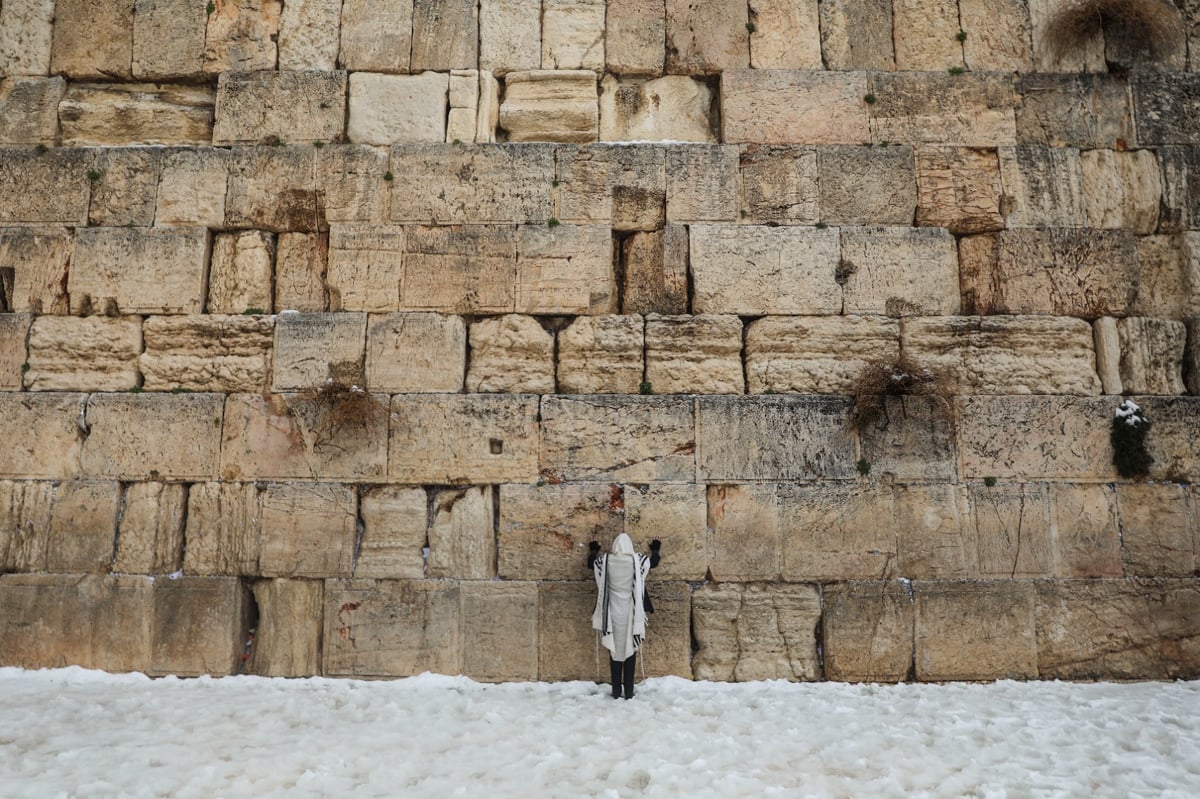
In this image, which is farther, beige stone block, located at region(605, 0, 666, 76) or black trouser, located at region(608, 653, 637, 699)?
→ beige stone block, located at region(605, 0, 666, 76)

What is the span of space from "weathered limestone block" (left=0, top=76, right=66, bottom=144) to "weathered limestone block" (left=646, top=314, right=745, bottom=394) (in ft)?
19.1

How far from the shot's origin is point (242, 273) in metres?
6.40

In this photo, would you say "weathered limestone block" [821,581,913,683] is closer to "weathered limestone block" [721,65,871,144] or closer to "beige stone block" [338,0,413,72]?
"weathered limestone block" [721,65,871,144]

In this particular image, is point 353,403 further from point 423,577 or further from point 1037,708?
point 1037,708

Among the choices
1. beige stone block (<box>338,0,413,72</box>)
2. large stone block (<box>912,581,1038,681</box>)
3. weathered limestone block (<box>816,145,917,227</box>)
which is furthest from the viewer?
beige stone block (<box>338,0,413,72</box>)

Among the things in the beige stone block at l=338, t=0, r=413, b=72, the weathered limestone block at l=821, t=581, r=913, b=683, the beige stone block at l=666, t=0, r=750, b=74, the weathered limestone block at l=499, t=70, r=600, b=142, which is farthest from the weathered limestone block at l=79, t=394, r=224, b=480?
the weathered limestone block at l=821, t=581, r=913, b=683

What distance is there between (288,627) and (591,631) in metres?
2.46

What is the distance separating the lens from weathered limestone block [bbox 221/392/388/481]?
6047 millimetres

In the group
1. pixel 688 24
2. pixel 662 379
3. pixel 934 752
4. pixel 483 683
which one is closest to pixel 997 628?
pixel 934 752

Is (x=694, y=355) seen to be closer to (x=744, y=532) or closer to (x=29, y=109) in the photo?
(x=744, y=532)

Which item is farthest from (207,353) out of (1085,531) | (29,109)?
(1085,531)

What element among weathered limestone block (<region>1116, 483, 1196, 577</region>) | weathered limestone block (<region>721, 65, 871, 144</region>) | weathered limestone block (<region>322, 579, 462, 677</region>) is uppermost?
weathered limestone block (<region>721, 65, 871, 144</region>)

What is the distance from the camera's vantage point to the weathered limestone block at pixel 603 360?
6.18 m

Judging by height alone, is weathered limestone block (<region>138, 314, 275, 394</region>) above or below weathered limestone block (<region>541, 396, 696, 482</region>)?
above
